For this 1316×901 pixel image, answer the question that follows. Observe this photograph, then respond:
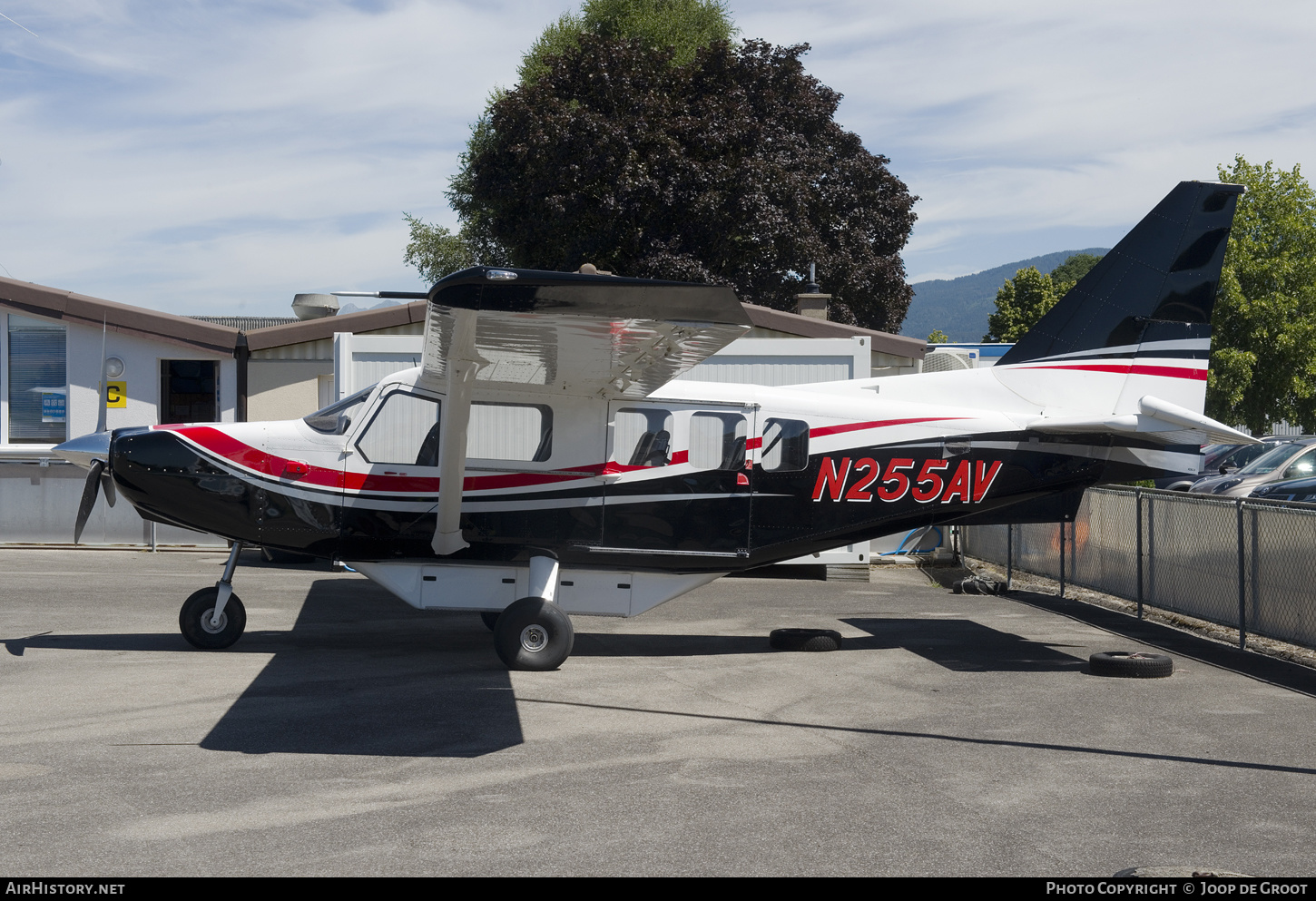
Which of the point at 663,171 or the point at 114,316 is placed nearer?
the point at 114,316

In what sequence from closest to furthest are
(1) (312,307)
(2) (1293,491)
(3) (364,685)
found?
(3) (364,685), (2) (1293,491), (1) (312,307)

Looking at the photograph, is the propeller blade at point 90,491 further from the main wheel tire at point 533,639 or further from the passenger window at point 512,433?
the main wheel tire at point 533,639

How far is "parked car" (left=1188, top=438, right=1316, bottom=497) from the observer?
20078 mm

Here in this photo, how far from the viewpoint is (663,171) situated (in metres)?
27.9

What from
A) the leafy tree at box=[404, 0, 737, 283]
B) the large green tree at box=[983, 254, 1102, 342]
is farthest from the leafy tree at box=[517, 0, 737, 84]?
the large green tree at box=[983, 254, 1102, 342]

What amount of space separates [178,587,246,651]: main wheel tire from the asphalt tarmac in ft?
0.73

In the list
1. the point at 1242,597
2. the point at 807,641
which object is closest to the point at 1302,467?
the point at 1242,597

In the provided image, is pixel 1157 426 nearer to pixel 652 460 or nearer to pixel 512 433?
pixel 652 460

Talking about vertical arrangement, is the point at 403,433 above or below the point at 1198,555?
above

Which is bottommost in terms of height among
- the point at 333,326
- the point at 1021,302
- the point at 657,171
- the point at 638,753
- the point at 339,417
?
the point at 638,753

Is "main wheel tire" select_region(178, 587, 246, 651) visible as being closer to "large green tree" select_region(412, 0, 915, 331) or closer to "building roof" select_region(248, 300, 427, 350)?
"building roof" select_region(248, 300, 427, 350)

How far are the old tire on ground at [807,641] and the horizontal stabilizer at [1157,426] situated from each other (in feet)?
8.75

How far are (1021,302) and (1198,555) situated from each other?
209 ft

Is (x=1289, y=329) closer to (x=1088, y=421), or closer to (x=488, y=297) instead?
(x=1088, y=421)
